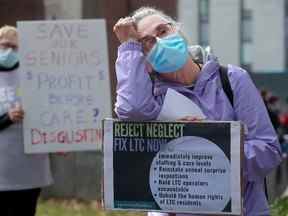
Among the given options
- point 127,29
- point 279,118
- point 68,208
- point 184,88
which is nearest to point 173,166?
point 184,88

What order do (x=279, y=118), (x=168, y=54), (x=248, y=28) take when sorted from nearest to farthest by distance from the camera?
(x=168, y=54) < (x=279, y=118) < (x=248, y=28)

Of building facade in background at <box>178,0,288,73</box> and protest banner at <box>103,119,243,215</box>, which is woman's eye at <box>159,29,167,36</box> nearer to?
protest banner at <box>103,119,243,215</box>

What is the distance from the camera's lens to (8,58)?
20.5 feet

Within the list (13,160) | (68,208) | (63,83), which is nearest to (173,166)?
(13,160)

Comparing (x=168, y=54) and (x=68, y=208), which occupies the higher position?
(x=168, y=54)

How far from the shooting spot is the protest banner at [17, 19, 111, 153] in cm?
635

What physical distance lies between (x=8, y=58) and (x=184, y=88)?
2837mm

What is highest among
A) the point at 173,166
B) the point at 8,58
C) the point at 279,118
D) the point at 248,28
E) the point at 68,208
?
the point at 8,58

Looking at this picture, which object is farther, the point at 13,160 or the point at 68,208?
the point at 68,208

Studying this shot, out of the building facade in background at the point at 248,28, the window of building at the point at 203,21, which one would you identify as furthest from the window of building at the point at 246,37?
the window of building at the point at 203,21

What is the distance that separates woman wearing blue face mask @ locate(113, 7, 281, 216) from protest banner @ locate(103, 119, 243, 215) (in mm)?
77

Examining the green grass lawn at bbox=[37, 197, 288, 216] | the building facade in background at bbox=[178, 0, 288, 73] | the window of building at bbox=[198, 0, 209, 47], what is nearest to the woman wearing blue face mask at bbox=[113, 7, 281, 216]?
the green grass lawn at bbox=[37, 197, 288, 216]

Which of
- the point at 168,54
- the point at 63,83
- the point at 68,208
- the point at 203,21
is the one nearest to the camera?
the point at 168,54

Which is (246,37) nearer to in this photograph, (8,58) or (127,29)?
(8,58)
